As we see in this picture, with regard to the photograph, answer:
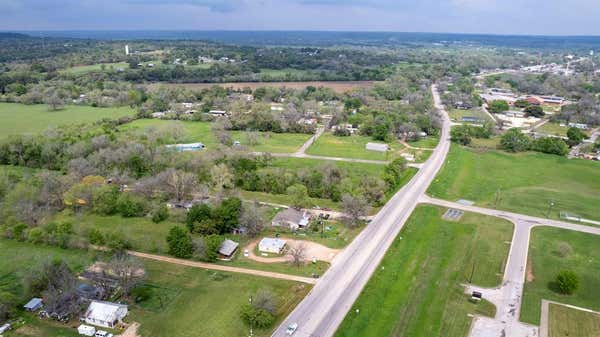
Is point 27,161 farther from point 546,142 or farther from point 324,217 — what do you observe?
point 546,142

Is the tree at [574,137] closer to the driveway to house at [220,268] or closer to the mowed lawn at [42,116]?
the driveway to house at [220,268]

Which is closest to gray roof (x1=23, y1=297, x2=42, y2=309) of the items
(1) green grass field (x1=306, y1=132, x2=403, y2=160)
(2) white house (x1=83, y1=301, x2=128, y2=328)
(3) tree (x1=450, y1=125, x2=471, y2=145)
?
(2) white house (x1=83, y1=301, x2=128, y2=328)

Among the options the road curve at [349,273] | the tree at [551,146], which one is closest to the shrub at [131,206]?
the road curve at [349,273]

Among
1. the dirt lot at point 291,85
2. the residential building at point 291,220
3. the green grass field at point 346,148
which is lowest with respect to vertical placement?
the residential building at point 291,220

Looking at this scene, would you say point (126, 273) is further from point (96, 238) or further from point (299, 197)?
point (299, 197)

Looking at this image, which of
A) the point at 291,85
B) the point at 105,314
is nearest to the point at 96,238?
the point at 105,314
